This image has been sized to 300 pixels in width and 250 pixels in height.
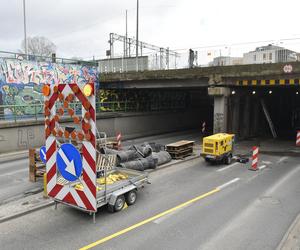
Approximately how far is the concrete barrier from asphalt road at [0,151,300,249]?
10.5 metres

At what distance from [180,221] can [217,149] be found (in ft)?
22.9

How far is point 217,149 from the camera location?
46.9 ft

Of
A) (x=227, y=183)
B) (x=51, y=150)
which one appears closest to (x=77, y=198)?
(x=51, y=150)

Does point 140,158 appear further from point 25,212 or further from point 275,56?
point 275,56

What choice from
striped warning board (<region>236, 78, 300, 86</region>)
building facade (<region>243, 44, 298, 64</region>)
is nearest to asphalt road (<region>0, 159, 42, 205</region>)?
striped warning board (<region>236, 78, 300, 86</region>)

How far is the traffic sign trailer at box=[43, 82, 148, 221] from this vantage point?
6934mm

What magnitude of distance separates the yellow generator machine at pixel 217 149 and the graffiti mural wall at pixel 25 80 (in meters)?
12.3

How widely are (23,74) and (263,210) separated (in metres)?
20.4

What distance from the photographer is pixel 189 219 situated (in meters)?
8.05

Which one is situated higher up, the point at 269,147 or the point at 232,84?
the point at 232,84

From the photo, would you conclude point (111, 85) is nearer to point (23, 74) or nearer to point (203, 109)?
point (23, 74)

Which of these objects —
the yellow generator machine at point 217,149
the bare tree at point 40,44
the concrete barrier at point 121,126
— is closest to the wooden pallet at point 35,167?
the concrete barrier at point 121,126

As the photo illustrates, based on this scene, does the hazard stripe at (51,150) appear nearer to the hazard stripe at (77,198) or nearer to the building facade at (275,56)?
the hazard stripe at (77,198)

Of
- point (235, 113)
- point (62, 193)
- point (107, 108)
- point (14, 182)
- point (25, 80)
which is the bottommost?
point (14, 182)
